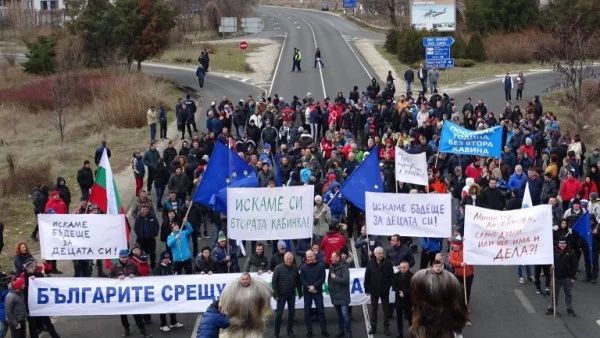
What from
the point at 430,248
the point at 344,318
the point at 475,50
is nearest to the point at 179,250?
the point at 344,318

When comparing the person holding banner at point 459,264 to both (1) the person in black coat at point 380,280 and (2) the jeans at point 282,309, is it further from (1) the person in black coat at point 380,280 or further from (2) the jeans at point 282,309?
(2) the jeans at point 282,309

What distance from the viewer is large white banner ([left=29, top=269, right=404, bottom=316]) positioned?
14.5 metres

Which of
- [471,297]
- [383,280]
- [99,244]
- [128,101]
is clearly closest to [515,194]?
[471,297]

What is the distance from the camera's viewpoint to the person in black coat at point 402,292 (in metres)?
14.2

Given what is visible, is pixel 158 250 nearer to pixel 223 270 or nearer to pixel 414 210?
pixel 223 270

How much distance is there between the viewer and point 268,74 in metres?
57.1

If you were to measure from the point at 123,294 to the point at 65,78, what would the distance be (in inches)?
1088

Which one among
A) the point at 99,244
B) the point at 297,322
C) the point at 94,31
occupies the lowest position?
the point at 297,322

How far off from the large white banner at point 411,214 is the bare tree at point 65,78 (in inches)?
928

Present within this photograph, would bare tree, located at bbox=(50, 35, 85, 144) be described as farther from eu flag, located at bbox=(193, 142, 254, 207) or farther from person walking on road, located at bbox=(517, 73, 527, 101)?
eu flag, located at bbox=(193, 142, 254, 207)

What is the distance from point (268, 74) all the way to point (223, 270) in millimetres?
42398

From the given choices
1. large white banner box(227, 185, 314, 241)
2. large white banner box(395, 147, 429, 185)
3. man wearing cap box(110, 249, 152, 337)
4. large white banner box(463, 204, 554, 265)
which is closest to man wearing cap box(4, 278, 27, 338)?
man wearing cap box(110, 249, 152, 337)

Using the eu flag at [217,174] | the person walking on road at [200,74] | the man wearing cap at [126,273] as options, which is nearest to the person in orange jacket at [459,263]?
the eu flag at [217,174]

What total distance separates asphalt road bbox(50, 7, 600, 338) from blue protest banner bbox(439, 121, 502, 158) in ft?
16.6
